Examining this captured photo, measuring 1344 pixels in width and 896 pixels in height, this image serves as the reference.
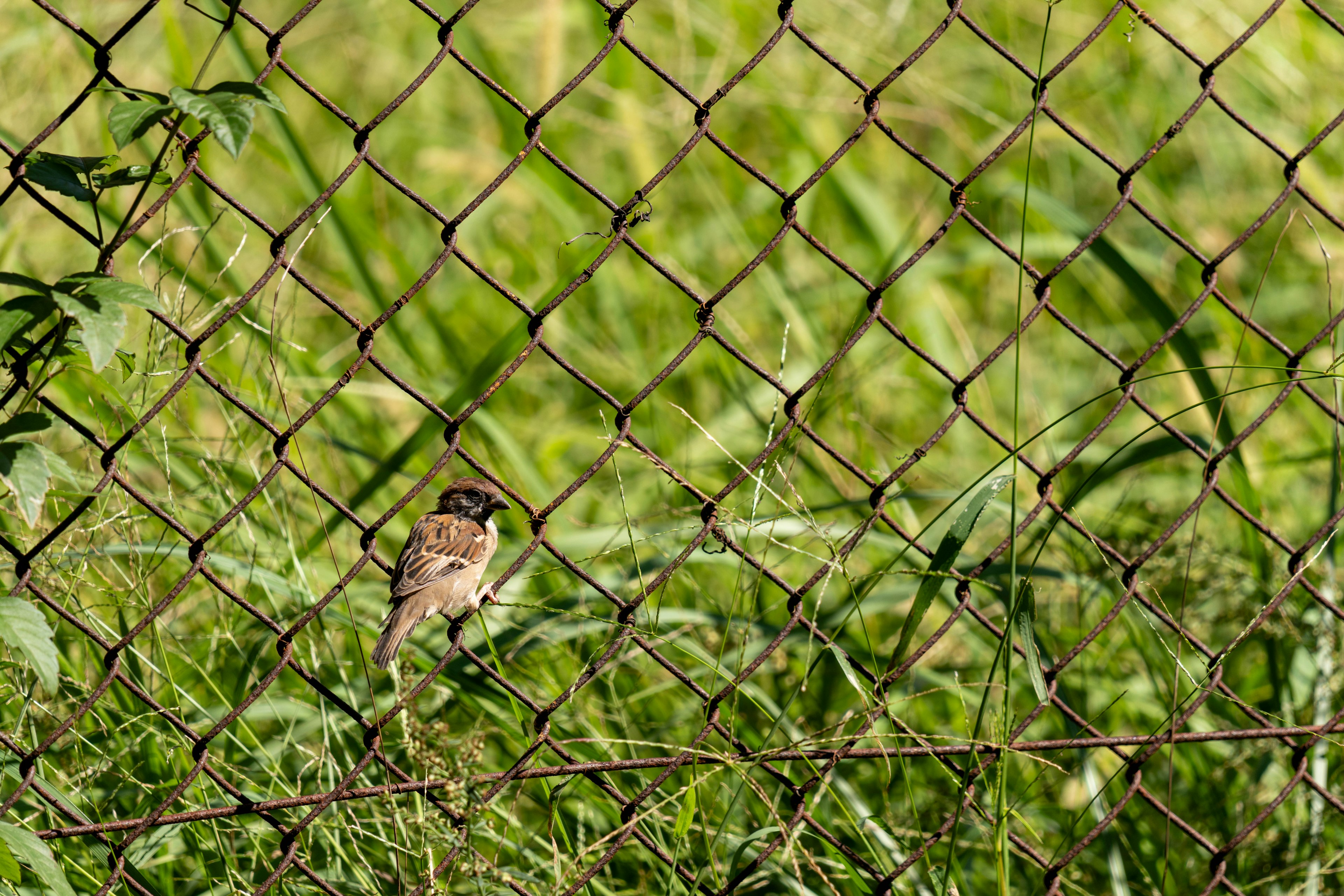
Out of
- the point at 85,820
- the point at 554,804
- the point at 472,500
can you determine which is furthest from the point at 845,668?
the point at 85,820

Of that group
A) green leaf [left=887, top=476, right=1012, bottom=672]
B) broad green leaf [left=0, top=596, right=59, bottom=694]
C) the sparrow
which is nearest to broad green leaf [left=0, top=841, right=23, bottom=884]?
broad green leaf [left=0, top=596, right=59, bottom=694]

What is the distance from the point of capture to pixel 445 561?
2.46m

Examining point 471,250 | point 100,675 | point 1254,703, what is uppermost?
point 471,250

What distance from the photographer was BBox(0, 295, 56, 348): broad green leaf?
153 centimetres

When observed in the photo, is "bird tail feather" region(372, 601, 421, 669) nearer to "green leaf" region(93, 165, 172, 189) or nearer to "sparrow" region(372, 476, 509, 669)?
"sparrow" region(372, 476, 509, 669)

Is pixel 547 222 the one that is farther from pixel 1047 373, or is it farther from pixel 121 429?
pixel 121 429

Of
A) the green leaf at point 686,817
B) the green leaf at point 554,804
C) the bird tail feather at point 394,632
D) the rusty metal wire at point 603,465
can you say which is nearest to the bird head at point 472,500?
the bird tail feather at point 394,632

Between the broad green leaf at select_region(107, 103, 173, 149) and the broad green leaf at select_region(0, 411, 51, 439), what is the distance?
41cm

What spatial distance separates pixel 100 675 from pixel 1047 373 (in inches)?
151

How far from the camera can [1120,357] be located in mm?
Result: 4973

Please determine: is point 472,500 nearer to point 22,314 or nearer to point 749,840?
point 749,840

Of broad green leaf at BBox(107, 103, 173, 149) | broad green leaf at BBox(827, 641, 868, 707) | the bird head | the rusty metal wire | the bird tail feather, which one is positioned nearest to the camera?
broad green leaf at BBox(107, 103, 173, 149)

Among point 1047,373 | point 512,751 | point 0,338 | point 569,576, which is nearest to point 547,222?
point 1047,373

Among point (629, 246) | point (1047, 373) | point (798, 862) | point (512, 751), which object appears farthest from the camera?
point (1047, 373)
